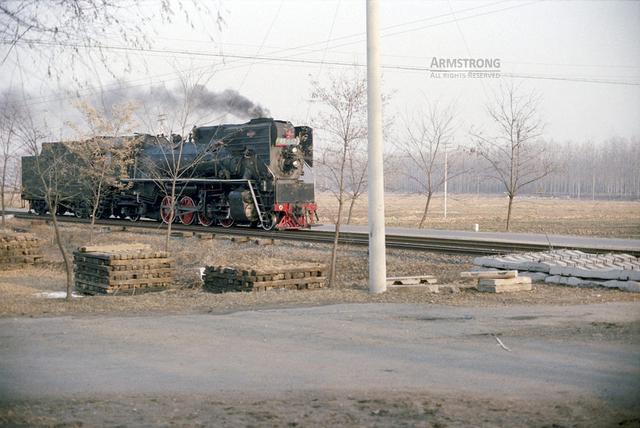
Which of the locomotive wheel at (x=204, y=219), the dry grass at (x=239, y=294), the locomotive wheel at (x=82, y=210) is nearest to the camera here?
the dry grass at (x=239, y=294)

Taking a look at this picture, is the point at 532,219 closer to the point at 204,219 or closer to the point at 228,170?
the point at 204,219

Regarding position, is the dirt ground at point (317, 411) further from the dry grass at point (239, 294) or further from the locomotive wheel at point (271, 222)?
the locomotive wheel at point (271, 222)

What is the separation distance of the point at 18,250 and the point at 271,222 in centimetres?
901

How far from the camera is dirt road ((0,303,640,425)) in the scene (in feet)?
18.3

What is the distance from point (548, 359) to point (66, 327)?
6165mm

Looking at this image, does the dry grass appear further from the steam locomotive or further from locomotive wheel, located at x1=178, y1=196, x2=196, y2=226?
the steam locomotive

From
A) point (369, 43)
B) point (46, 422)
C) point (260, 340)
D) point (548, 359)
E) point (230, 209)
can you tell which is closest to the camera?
point (46, 422)

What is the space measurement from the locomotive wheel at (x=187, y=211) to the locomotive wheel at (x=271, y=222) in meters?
3.88

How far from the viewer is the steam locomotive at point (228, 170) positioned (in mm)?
25953

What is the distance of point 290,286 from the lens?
1425 cm

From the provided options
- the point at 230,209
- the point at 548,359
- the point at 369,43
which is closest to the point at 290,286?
the point at 369,43

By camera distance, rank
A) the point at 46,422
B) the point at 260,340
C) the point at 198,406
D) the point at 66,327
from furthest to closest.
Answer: the point at 66,327
the point at 260,340
the point at 198,406
the point at 46,422

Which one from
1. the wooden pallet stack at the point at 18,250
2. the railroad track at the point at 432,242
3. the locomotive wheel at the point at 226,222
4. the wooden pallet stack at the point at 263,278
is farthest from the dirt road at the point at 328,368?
the locomotive wheel at the point at 226,222

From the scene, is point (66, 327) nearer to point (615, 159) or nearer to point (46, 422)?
point (46, 422)
